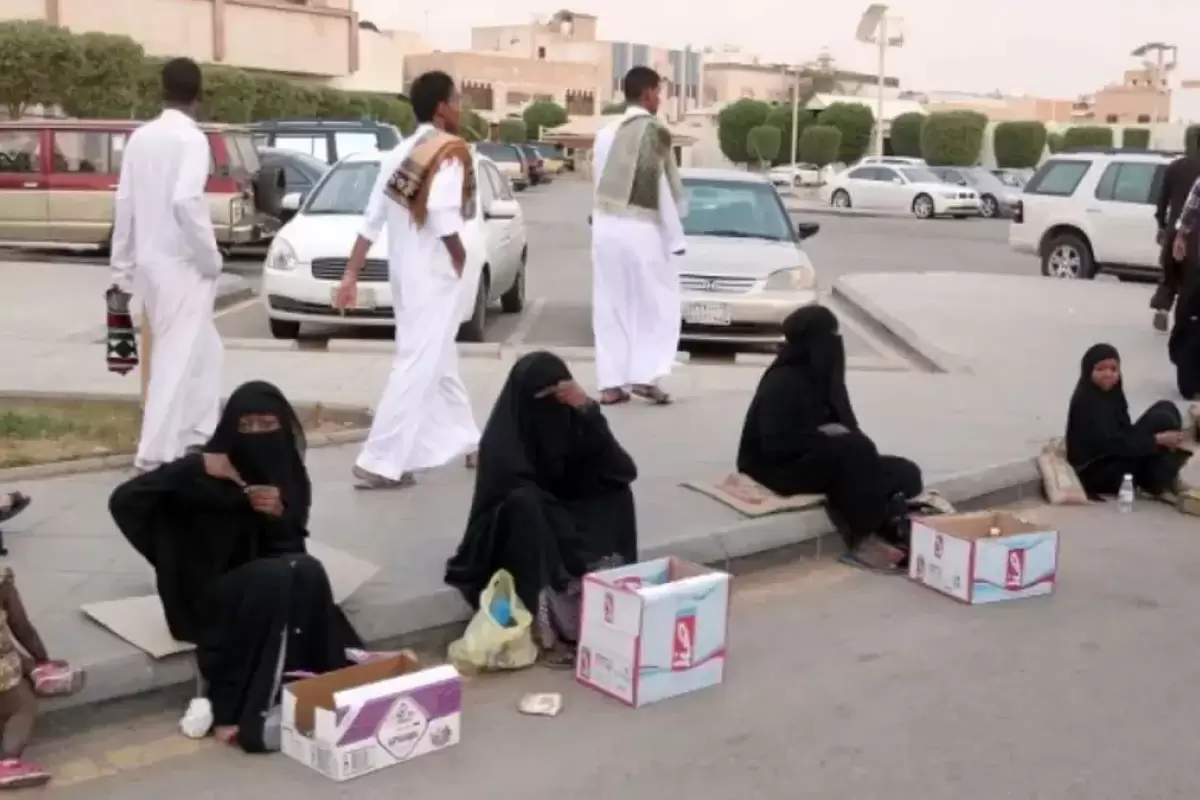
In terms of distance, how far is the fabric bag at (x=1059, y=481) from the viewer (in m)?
7.94

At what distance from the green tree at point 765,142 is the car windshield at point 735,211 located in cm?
5559

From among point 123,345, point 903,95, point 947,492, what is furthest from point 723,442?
point 903,95

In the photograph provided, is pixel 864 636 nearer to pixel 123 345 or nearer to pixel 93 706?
pixel 93 706

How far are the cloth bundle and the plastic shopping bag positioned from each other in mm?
2672

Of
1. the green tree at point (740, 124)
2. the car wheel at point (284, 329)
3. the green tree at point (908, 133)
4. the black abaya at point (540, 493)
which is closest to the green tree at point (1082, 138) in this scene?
the green tree at point (908, 133)

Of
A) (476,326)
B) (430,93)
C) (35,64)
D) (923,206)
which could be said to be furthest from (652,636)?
(923,206)

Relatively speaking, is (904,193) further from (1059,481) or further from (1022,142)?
(1059,481)

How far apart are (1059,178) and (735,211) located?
8.02 m

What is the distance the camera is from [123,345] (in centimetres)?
699

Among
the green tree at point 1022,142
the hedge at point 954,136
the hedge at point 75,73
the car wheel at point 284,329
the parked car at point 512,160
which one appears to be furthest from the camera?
the green tree at point 1022,142

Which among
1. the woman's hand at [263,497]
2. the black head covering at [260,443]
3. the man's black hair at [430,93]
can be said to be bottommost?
the woman's hand at [263,497]

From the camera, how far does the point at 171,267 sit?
6.60 m

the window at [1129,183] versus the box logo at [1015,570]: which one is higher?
the window at [1129,183]

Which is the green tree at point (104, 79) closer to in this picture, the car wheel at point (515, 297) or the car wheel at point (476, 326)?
the car wheel at point (515, 297)
